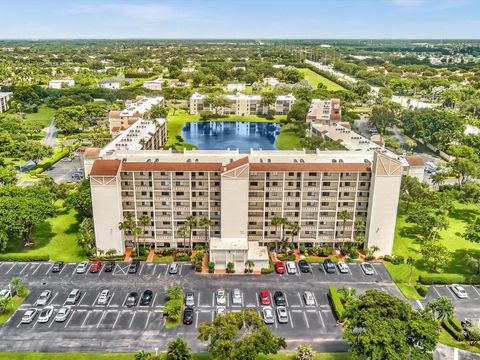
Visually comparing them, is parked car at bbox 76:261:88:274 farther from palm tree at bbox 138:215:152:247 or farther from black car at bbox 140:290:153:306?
black car at bbox 140:290:153:306

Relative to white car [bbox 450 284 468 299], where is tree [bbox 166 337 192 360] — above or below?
above

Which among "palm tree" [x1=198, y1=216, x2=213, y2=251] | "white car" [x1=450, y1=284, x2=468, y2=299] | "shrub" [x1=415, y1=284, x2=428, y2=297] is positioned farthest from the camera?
"palm tree" [x1=198, y1=216, x2=213, y2=251]

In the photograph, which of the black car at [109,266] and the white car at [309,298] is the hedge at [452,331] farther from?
the black car at [109,266]

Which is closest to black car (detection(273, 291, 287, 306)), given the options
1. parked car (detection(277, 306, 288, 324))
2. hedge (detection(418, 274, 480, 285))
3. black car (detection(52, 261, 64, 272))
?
parked car (detection(277, 306, 288, 324))

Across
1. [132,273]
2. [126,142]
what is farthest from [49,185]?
[132,273]

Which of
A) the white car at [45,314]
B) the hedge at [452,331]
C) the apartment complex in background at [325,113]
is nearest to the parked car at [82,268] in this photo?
the white car at [45,314]

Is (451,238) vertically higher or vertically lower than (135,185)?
lower

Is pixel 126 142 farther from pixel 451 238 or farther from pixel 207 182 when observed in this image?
pixel 451 238
